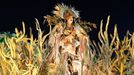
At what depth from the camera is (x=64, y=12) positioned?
6.00 ft

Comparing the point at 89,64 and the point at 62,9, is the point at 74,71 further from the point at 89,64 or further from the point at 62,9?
the point at 62,9

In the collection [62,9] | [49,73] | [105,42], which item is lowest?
[49,73]

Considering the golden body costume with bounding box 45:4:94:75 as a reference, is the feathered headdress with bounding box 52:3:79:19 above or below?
above

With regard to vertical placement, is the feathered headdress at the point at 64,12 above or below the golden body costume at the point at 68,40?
above

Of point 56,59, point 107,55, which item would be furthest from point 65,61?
point 107,55

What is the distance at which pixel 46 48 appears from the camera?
71.5 inches

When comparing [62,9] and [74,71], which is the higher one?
[62,9]

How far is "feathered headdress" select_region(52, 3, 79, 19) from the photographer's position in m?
1.83

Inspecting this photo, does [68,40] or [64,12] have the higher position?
[64,12]

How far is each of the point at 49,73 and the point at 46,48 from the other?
15 cm

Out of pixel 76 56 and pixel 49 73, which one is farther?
pixel 76 56

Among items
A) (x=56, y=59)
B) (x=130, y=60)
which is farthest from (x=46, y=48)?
(x=130, y=60)

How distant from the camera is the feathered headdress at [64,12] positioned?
1.83 metres

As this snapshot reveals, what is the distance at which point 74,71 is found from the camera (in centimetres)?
182
